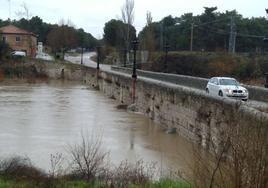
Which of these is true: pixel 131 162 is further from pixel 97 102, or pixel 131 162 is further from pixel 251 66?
pixel 251 66

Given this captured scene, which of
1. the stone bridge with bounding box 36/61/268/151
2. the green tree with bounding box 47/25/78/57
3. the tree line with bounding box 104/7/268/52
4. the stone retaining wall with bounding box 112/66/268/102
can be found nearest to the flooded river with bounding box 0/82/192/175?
the stone bridge with bounding box 36/61/268/151

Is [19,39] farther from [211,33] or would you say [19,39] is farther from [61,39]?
[211,33]

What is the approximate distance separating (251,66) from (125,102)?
14928mm

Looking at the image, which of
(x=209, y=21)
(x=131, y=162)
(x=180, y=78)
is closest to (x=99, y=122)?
(x=180, y=78)

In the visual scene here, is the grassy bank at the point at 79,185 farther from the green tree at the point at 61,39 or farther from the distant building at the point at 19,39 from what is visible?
the green tree at the point at 61,39

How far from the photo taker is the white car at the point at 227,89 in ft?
86.4

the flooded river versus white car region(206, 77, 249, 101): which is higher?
white car region(206, 77, 249, 101)

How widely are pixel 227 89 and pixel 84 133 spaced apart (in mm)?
7816

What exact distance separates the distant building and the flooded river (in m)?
57.4

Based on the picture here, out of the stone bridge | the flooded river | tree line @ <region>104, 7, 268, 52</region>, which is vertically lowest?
the flooded river

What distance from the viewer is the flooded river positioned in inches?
795

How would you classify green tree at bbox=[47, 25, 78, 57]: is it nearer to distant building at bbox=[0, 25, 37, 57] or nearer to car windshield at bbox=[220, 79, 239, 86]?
distant building at bbox=[0, 25, 37, 57]

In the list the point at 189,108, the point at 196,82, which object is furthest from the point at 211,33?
the point at 189,108

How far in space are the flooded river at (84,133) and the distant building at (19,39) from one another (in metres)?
57.4
